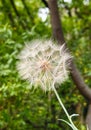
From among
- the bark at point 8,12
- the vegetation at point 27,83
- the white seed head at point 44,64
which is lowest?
the white seed head at point 44,64

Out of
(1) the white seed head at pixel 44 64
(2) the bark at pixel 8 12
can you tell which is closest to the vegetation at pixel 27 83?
(2) the bark at pixel 8 12

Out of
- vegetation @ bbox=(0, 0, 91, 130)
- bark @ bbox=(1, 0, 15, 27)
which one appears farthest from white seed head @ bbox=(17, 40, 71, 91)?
bark @ bbox=(1, 0, 15, 27)

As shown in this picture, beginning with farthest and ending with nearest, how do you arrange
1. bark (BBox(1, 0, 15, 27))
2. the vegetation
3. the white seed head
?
bark (BBox(1, 0, 15, 27))
the vegetation
the white seed head

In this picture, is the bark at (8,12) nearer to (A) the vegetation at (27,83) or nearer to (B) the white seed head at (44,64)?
(A) the vegetation at (27,83)

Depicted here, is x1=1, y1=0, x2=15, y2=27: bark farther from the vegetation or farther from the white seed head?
the white seed head

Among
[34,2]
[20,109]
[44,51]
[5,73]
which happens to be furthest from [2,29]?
[34,2]

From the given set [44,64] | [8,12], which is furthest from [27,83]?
[8,12]
